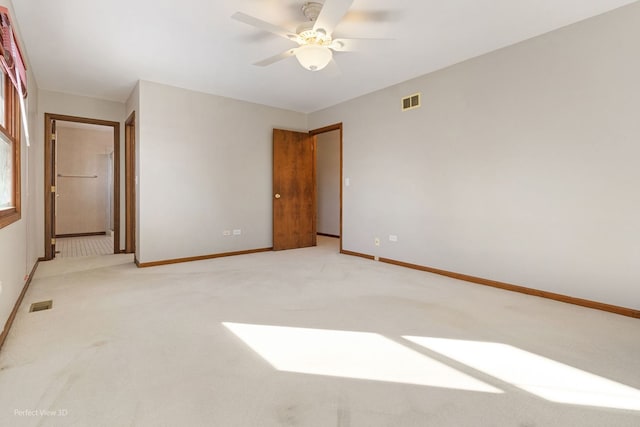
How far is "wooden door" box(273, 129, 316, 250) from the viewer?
561cm

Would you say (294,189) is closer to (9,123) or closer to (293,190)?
(293,190)

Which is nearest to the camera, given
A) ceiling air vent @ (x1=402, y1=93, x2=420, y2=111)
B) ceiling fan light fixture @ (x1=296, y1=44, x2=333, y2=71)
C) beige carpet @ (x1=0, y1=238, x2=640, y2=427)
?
beige carpet @ (x1=0, y1=238, x2=640, y2=427)

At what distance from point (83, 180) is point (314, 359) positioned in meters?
7.99

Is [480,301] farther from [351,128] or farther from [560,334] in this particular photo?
[351,128]

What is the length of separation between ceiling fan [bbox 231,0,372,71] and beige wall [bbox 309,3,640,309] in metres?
1.64

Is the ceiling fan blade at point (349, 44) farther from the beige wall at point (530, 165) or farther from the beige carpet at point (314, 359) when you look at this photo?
the beige carpet at point (314, 359)

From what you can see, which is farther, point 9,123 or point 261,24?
point 9,123

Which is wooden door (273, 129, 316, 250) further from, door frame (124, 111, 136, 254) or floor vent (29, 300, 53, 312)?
floor vent (29, 300, 53, 312)

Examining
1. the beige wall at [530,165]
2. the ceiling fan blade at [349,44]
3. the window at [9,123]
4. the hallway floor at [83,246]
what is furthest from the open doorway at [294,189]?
the window at [9,123]

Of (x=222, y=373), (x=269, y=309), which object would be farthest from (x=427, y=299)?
(x=222, y=373)

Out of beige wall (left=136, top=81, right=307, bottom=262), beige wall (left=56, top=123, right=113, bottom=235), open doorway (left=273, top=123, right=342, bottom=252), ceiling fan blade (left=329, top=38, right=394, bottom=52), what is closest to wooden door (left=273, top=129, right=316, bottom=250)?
open doorway (left=273, top=123, right=342, bottom=252)

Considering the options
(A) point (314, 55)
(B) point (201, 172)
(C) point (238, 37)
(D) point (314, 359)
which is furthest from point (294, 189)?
(D) point (314, 359)

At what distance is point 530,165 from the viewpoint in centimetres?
314

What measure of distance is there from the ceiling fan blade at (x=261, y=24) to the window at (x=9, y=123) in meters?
1.39
